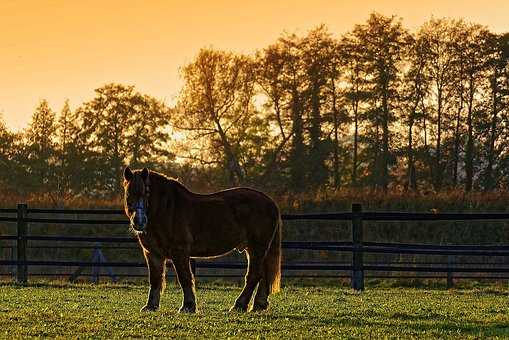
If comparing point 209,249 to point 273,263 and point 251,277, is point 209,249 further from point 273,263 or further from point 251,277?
point 273,263

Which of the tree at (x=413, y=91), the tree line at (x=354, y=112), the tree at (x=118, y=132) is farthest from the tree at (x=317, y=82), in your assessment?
the tree at (x=118, y=132)

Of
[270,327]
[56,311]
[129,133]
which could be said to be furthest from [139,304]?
[129,133]

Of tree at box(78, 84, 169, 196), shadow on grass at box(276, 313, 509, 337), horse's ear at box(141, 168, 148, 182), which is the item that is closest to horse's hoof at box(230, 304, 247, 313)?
shadow on grass at box(276, 313, 509, 337)

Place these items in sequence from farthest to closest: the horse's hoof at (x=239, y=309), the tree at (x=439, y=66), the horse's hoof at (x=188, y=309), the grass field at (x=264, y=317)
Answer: the tree at (x=439, y=66) < the horse's hoof at (x=239, y=309) < the horse's hoof at (x=188, y=309) < the grass field at (x=264, y=317)

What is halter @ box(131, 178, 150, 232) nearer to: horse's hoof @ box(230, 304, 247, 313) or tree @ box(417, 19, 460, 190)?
horse's hoof @ box(230, 304, 247, 313)

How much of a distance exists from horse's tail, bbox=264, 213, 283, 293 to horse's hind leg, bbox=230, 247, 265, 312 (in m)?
0.16

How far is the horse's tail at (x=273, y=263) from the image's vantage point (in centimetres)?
1436

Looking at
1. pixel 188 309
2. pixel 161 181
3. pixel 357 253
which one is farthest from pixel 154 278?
pixel 357 253

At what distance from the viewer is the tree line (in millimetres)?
55375

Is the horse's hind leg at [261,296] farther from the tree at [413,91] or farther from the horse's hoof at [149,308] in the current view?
the tree at [413,91]

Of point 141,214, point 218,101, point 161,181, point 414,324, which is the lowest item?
point 414,324

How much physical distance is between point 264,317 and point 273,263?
1442mm

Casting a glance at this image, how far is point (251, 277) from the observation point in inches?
557

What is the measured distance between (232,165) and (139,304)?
43.0 meters
